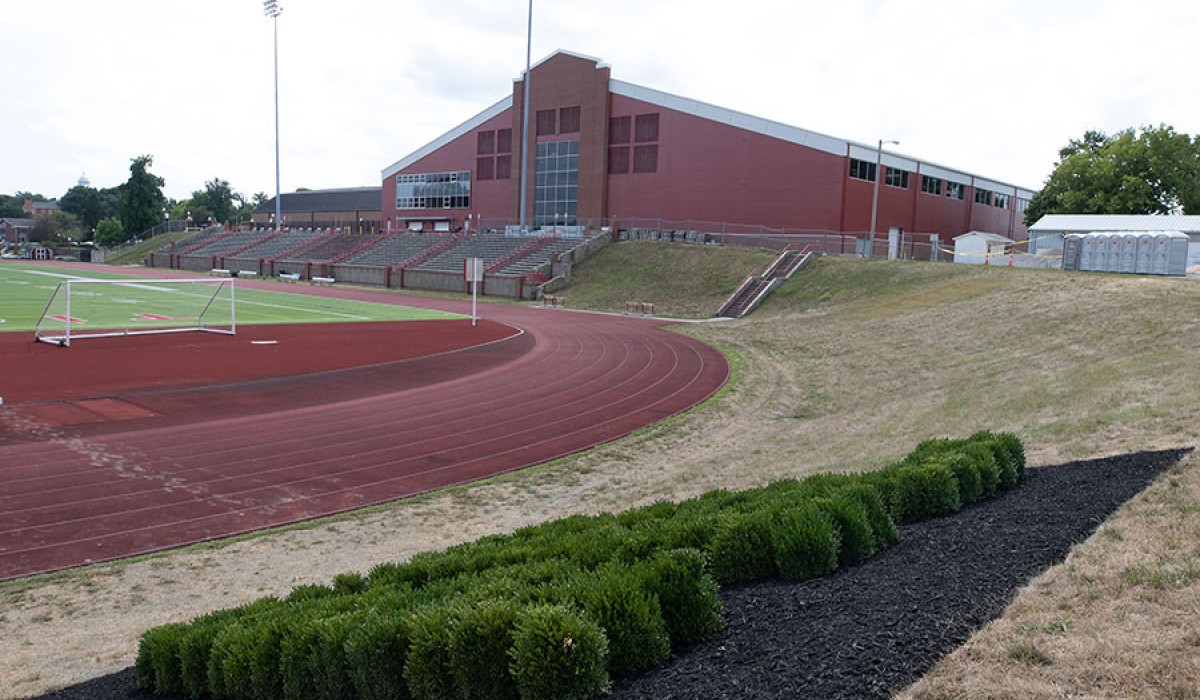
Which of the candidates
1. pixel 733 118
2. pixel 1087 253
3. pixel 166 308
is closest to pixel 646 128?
pixel 733 118

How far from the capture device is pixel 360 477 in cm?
1248

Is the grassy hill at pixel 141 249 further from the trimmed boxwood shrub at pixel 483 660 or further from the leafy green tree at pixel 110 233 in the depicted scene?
the trimmed boxwood shrub at pixel 483 660

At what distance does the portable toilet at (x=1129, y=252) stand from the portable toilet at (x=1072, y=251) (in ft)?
6.95

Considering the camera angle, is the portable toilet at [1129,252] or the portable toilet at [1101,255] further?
the portable toilet at [1101,255]

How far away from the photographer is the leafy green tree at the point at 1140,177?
6325 centimetres

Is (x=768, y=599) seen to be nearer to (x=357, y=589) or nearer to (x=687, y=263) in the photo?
(x=357, y=589)

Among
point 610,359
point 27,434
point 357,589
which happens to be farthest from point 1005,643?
point 610,359

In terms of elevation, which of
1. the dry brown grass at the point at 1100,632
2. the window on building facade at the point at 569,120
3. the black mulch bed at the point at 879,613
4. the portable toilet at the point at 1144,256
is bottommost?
the black mulch bed at the point at 879,613

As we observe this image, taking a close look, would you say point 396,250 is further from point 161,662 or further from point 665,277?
point 161,662

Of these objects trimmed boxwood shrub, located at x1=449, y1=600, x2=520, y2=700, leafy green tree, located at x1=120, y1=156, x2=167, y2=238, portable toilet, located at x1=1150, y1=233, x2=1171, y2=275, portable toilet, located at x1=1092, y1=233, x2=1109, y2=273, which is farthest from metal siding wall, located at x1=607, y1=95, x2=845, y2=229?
leafy green tree, located at x1=120, y1=156, x2=167, y2=238

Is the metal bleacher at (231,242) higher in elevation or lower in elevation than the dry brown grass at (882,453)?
higher

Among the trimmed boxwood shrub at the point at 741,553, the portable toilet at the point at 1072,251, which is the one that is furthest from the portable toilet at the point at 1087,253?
the trimmed boxwood shrub at the point at 741,553

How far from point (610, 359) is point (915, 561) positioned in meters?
19.3

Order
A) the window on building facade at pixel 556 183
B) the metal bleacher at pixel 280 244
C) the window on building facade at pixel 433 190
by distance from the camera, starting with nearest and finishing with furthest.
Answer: the window on building facade at pixel 556 183 → the window on building facade at pixel 433 190 → the metal bleacher at pixel 280 244
